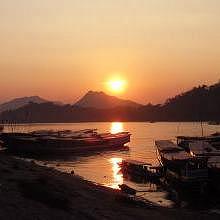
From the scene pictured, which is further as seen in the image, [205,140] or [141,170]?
[205,140]

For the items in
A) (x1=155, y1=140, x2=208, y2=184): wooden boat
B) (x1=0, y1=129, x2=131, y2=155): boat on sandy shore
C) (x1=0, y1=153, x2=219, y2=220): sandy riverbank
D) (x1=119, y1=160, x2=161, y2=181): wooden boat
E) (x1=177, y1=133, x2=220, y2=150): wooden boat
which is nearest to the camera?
(x1=0, y1=153, x2=219, y2=220): sandy riverbank

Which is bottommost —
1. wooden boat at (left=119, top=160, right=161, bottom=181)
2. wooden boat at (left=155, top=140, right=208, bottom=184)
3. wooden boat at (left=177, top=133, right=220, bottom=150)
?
wooden boat at (left=119, top=160, right=161, bottom=181)

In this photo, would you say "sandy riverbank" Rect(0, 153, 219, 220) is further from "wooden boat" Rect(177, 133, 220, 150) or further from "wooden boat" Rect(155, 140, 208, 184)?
"wooden boat" Rect(177, 133, 220, 150)

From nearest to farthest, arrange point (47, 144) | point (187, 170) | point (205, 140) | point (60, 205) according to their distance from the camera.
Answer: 1. point (60, 205)
2. point (187, 170)
3. point (205, 140)
4. point (47, 144)

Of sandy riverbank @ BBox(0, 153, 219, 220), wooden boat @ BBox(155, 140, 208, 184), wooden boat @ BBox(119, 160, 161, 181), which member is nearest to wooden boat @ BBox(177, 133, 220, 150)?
wooden boat @ BBox(119, 160, 161, 181)

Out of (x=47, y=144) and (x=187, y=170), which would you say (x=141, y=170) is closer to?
(x=187, y=170)

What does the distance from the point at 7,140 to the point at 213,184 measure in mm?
58678

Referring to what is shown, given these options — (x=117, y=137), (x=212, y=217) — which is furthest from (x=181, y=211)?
(x=117, y=137)

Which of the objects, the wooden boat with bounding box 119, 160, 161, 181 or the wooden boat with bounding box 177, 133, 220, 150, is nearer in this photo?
the wooden boat with bounding box 119, 160, 161, 181

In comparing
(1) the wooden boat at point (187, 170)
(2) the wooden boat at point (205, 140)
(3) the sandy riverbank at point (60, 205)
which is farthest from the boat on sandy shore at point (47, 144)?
(3) the sandy riverbank at point (60, 205)

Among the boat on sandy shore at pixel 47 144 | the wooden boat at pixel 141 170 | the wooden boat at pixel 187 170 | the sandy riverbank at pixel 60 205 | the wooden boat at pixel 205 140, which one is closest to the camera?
the sandy riverbank at pixel 60 205

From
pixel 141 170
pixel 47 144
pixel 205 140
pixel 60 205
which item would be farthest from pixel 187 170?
pixel 47 144

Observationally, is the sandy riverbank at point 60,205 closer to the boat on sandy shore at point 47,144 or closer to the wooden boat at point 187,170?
the wooden boat at point 187,170

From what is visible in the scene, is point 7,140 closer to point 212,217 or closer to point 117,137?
point 117,137
